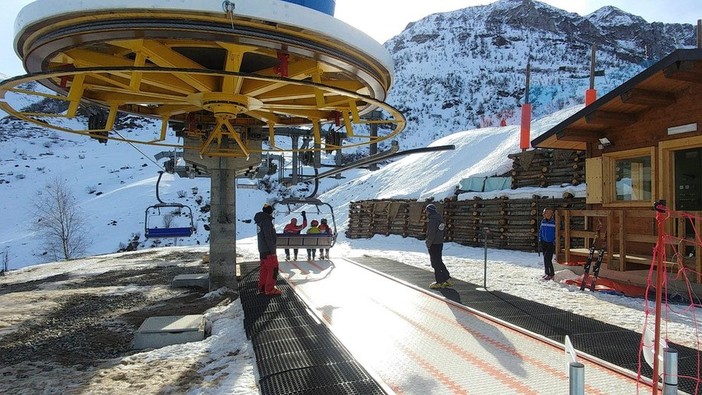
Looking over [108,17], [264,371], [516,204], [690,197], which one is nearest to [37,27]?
[108,17]

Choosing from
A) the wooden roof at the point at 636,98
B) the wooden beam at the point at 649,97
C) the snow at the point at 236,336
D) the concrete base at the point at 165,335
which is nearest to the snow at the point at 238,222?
the snow at the point at 236,336

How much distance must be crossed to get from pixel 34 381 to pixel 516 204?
17.8 metres

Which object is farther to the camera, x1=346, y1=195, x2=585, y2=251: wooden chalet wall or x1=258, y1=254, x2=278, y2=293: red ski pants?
x1=346, y1=195, x2=585, y2=251: wooden chalet wall

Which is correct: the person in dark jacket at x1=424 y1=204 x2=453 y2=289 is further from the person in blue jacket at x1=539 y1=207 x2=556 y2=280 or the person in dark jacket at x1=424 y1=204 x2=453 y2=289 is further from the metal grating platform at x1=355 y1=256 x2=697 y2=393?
the person in blue jacket at x1=539 y1=207 x2=556 y2=280

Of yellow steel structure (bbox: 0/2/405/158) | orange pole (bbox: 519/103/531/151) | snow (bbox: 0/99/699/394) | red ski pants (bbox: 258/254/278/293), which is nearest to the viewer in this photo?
yellow steel structure (bbox: 0/2/405/158)

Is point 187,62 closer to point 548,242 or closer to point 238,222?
point 548,242

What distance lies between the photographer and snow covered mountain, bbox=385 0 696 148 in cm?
8119

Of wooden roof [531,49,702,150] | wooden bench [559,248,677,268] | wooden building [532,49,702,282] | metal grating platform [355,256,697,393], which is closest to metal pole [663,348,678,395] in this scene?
metal grating platform [355,256,697,393]

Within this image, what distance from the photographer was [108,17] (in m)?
3.59

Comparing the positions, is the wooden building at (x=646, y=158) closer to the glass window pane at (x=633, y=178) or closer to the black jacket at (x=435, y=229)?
the glass window pane at (x=633, y=178)

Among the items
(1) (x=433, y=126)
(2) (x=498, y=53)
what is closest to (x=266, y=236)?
(1) (x=433, y=126)

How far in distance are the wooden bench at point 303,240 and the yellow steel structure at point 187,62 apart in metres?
7.01

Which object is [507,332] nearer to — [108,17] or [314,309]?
[314,309]

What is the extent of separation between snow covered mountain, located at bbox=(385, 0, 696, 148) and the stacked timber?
46020 mm
